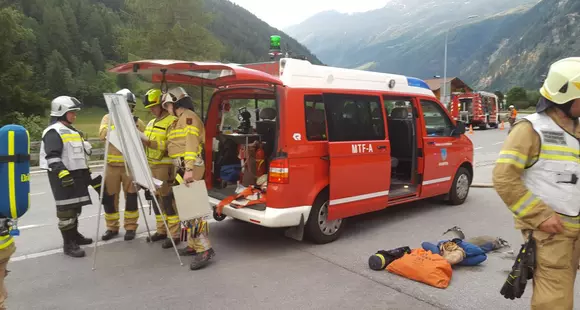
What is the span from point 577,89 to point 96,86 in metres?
74.7

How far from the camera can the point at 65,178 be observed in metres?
4.33

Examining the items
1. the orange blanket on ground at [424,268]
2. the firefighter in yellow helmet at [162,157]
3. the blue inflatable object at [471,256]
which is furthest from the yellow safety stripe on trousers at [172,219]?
the blue inflatable object at [471,256]

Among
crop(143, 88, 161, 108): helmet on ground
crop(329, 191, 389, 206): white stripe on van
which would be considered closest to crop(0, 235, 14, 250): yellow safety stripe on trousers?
crop(143, 88, 161, 108): helmet on ground

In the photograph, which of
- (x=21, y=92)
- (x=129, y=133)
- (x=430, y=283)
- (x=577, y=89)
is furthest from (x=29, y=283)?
(x=21, y=92)

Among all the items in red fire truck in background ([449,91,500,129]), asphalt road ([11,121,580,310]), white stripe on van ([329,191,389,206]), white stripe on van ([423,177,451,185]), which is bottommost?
asphalt road ([11,121,580,310])

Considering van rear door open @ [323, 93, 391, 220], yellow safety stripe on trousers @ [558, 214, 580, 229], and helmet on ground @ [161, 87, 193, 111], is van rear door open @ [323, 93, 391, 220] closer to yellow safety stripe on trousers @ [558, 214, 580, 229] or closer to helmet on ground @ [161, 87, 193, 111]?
helmet on ground @ [161, 87, 193, 111]

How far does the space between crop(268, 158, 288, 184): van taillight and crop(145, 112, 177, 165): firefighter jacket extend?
1.28 m

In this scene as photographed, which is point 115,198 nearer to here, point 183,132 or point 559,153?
point 183,132

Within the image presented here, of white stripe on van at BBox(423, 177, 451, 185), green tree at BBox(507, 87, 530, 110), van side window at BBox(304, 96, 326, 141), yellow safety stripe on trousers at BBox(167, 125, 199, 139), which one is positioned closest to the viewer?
yellow safety stripe on trousers at BBox(167, 125, 199, 139)

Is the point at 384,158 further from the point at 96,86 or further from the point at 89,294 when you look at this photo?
the point at 96,86

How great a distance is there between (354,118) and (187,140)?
6.48 ft

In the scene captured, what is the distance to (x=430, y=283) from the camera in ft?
12.4

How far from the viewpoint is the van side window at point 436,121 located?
6.25 m

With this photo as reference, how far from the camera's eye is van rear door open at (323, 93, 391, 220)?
4.77 m
